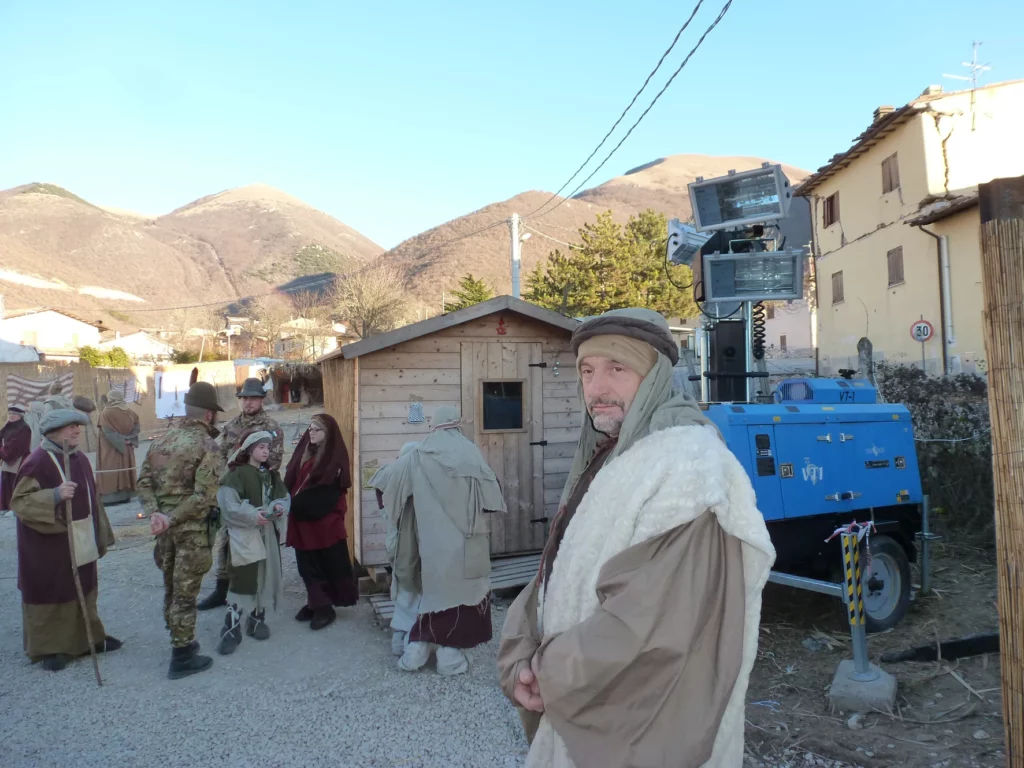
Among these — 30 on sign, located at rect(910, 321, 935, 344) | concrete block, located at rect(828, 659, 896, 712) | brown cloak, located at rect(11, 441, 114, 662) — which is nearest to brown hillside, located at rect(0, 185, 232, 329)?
30 on sign, located at rect(910, 321, 935, 344)

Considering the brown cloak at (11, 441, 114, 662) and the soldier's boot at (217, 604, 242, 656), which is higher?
the brown cloak at (11, 441, 114, 662)

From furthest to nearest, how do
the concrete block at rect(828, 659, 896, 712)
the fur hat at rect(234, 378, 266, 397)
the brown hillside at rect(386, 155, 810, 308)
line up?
the brown hillside at rect(386, 155, 810, 308) → the fur hat at rect(234, 378, 266, 397) → the concrete block at rect(828, 659, 896, 712)

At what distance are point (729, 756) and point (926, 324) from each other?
57.5 feet

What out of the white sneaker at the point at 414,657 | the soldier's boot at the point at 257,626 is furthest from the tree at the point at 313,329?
the white sneaker at the point at 414,657

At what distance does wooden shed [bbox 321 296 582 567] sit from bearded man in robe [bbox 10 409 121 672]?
8.29ft

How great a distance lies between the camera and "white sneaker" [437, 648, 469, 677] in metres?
5.24

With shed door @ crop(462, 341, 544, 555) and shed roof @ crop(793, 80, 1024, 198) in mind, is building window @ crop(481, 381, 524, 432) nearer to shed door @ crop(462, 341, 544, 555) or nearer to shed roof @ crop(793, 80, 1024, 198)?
shed door @ crop(462, 341, 544, 555)

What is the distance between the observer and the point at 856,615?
4598mm

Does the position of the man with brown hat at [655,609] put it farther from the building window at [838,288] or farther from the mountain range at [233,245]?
the mountain range at [233,245]

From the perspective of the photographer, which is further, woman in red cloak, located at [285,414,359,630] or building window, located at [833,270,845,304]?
building window, located at [833,270,845,304]

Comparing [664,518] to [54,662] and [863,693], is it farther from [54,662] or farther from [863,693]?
[54,662]

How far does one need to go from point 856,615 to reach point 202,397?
4.92 meters

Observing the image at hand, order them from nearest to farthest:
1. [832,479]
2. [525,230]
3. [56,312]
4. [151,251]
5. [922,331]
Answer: [832,479] < [922,331] < [56,312] < [525,230] < [151,251]

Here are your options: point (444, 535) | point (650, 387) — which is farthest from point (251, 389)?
point (650, 387)
